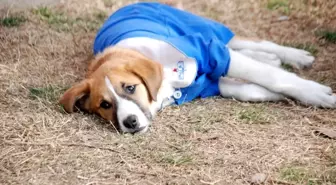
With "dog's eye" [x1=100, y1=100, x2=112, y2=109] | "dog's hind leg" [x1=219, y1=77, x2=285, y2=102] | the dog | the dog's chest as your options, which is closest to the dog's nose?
the dog

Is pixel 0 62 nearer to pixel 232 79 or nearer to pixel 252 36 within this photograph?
Answer: pixel 232 79

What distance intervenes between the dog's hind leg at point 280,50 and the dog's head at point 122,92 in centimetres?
139

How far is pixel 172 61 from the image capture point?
4.23 m

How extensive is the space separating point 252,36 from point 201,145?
8.33ft

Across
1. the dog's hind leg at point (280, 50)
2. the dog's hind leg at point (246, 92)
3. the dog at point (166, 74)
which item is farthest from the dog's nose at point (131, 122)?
the dog's hind leg at point (280, 50)

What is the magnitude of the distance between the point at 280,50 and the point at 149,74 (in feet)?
5.50

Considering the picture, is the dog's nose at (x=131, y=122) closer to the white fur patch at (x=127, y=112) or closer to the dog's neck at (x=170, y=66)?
the white fur patch at (x=127, y=112)

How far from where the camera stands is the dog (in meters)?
3.83

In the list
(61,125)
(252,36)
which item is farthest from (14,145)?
(252,36)

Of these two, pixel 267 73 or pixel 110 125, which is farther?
pixel 267 73

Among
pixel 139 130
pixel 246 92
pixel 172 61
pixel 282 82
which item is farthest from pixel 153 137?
pixel 282 82

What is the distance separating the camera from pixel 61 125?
149 inches

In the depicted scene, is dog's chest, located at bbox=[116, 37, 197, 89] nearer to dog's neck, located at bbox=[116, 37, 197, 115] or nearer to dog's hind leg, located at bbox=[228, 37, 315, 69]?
dog's neck, located at bbox=[116, 37, 197, 115]

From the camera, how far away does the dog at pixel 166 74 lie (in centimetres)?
383
